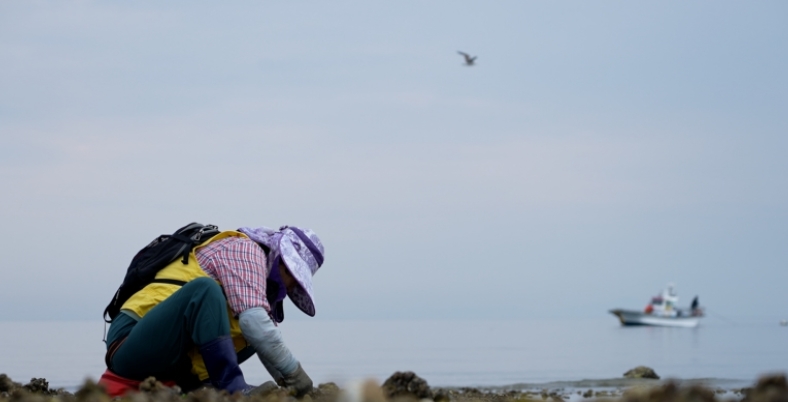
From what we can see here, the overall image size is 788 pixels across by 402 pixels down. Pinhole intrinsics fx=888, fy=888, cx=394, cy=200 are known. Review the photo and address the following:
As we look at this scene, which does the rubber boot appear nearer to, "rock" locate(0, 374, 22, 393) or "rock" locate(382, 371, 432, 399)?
"rock" locate(382, 371, 432, 399)

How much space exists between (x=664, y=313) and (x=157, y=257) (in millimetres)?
100141

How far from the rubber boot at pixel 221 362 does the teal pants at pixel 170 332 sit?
0.04 metres

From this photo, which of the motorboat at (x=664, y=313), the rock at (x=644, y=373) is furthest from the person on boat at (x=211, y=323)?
the motorboat at (x=664, y=313)

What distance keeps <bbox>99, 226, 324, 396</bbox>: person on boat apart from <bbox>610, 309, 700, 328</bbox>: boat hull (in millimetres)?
101263

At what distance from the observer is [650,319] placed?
10394 centimetres

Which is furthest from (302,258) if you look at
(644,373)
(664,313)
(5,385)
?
(664,313)

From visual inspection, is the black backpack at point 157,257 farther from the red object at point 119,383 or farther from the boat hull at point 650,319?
the boat hull at point 650,319

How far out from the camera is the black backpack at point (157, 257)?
5441 millimetres

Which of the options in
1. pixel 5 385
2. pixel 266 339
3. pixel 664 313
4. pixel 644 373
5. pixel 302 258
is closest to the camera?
pixel 266 339

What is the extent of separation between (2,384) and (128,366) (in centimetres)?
90

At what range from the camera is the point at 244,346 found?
577 centimetres

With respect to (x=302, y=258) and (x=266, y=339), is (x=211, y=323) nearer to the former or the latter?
(x=266, y=339)

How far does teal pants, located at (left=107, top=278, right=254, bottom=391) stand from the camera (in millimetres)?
5113

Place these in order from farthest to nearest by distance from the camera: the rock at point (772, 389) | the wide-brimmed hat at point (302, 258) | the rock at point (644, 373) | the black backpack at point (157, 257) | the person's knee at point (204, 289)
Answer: the rock at point (644, 373)
the wide-brimmed hat at point (302, 258)
the black backpack at point (157, 257)
the person's knee at point (204, 289)
the rock at point (772, 389)
